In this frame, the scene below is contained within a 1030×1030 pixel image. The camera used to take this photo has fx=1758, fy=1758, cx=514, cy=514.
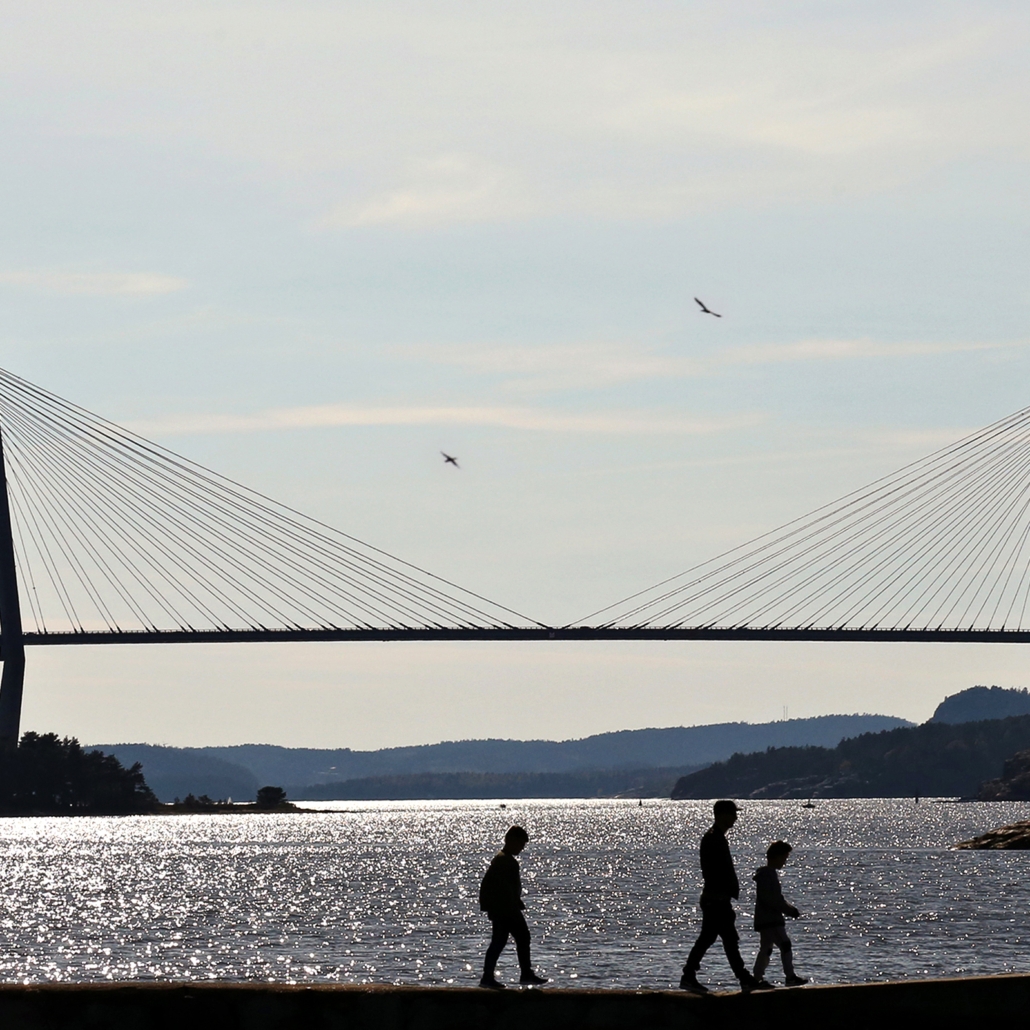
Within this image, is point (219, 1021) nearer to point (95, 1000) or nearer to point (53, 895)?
point (95, 1000)

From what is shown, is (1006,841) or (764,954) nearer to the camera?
(764,954)

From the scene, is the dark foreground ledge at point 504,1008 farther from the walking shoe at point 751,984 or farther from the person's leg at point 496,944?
the person's leg at point 496,944

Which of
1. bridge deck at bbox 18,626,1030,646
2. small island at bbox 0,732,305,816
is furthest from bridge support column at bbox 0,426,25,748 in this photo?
small island at bbox 0,732,305,816

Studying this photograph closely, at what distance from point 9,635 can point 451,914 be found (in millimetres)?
57146

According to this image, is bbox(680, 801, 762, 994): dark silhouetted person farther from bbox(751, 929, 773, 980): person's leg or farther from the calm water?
the calm water

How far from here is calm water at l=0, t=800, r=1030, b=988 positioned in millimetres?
32594

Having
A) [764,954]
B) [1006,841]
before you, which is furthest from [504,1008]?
[1006,841]

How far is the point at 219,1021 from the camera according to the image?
12.6 meters

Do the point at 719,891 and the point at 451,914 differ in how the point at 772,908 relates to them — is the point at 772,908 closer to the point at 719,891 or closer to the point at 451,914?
the point at 719,891

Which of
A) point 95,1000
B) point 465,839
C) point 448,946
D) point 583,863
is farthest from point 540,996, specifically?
point 465,839

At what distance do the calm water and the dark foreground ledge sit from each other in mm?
15932

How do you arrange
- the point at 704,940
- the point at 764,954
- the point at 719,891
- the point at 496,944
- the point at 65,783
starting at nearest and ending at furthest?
1. the point at 704,940
2. the point at 719,891
3. the point at 496,944
4. the point at 764,954
5. the point at 65,783

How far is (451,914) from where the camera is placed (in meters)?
46.9

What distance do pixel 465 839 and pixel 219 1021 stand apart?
115 meters
